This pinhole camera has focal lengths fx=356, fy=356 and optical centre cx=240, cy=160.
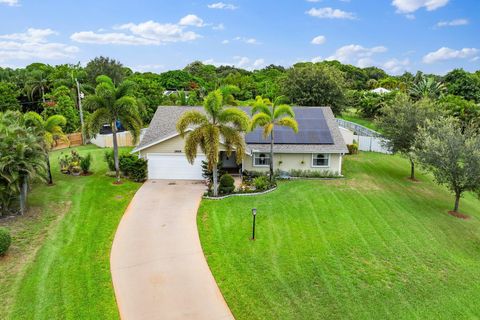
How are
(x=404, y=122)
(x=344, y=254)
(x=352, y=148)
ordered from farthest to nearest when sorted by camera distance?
1. (x=352, y=148)
2. (x=404, y=122)
3. (x=344, y=254)

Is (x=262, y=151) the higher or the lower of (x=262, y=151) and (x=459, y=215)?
the higher

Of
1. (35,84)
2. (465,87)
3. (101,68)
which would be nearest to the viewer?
(35,84)

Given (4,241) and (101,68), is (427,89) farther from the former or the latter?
(4,241)

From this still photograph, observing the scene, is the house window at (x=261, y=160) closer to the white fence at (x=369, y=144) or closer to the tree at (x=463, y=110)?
the white fence at (x=369, y=144)

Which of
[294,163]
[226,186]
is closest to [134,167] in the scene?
[226,186]

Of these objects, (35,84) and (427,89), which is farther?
(427,89)

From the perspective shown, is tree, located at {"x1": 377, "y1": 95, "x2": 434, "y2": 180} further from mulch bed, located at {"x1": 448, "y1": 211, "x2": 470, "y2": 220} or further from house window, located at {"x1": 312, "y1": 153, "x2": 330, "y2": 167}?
house window, located at {"x1": 312, "y1": 153, "x2": 330, "y2": 167}
